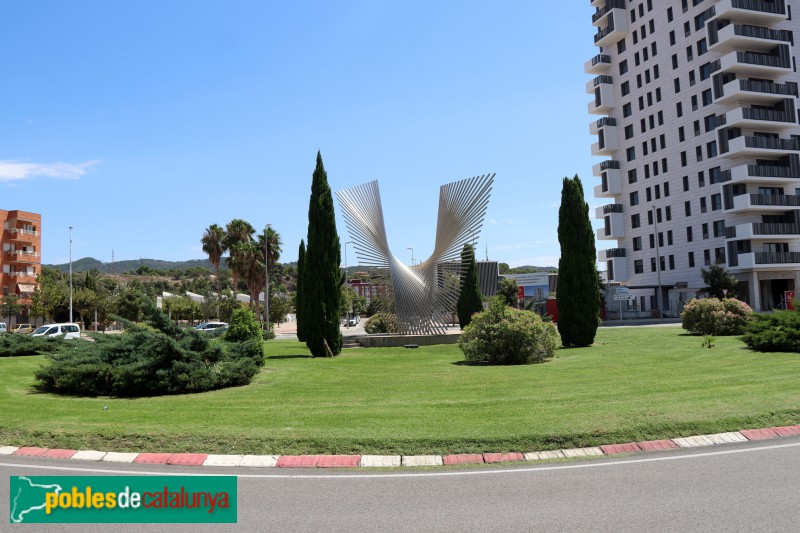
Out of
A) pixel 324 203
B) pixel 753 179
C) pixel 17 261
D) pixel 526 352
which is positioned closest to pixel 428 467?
pixel 526 352

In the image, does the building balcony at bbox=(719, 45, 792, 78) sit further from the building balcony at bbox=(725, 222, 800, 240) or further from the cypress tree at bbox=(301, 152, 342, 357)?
the cypress tree at bbox=(301, 152, 342, 357)

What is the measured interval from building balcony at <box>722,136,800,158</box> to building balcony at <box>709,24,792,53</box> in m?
→ 8.72

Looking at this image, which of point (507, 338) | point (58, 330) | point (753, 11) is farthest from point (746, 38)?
point (58, 330)

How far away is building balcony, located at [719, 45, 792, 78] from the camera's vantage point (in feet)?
177

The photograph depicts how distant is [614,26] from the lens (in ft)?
221

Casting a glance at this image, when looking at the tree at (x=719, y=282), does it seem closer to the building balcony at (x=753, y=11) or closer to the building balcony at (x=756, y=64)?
the building balcony at (x=756, y=64)

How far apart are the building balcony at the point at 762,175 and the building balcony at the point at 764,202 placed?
146cm

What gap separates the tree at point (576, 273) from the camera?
79.0 ft

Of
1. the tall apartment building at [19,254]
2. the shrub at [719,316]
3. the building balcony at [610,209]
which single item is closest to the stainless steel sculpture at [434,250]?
the shrub at [719,316]

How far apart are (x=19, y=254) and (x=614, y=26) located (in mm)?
74976

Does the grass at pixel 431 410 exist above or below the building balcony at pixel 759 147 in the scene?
below

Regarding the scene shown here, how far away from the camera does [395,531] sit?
4895mm

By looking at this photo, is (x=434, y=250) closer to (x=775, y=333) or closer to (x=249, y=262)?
(x=775, y=333)

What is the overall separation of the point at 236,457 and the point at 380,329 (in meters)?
27.5
